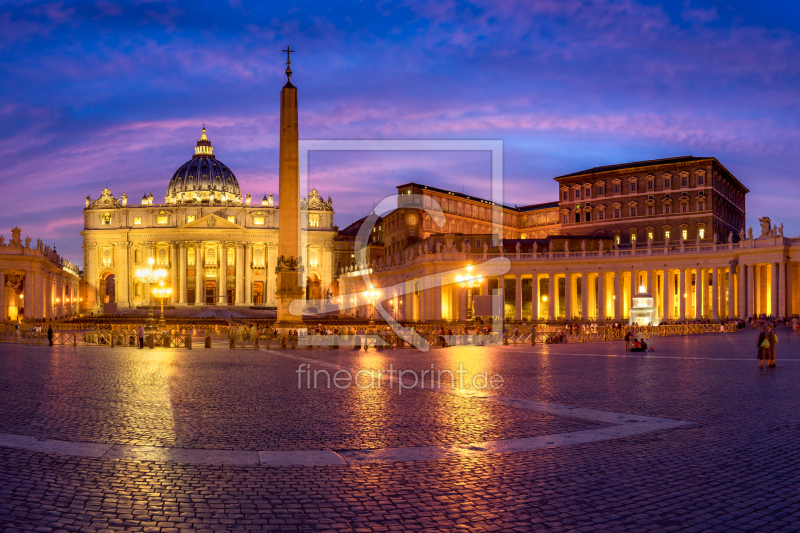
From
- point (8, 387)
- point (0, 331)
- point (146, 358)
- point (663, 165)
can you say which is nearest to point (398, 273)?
point (663, 165)

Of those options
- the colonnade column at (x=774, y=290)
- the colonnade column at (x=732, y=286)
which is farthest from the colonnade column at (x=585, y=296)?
the colonnade column at (x=774, y=290)

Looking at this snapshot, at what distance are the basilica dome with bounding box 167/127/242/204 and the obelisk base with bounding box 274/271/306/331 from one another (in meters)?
102

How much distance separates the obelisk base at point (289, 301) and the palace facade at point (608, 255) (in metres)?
26.8

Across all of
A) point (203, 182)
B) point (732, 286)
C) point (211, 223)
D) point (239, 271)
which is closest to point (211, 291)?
point (239, 271)

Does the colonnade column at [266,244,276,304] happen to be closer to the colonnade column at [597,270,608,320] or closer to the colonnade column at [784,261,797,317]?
the colonnade column at [597,270,608,320]

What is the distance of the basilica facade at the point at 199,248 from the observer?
119 meters

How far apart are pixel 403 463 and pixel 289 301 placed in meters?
28.0

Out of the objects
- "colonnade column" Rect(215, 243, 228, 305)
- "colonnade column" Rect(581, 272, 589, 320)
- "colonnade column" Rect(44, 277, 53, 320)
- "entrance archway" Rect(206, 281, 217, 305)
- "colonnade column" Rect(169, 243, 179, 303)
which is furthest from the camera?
"entrance archway" Rect(206, 281, 217, 305)

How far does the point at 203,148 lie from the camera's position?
14700 cm

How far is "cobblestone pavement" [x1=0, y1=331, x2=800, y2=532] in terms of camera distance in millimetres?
6242

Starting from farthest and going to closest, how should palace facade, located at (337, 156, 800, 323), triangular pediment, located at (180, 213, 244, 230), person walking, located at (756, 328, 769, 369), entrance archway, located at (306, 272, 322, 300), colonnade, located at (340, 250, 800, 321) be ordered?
entrance archway, located at (306, 272, 322, 300) < triangular pediment, located at (180, 213, 244, 230) < palace facade, located at (337, 156, 800, 323) < colonnade, located at (340, 250, 800, 321) < person walking, located at (756, 328, 769, 369)

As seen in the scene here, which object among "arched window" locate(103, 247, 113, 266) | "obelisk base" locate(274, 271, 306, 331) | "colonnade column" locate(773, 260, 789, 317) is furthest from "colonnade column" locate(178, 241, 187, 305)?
"colonnade column" locate(773, 260, 789, 317)

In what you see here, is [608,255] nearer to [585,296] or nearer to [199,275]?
[585,296]

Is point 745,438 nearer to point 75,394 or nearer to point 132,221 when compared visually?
point 75,394
